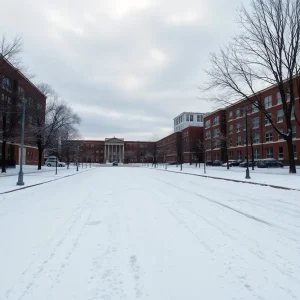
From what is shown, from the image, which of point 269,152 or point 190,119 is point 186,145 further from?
point 190,119

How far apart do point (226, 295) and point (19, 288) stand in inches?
105

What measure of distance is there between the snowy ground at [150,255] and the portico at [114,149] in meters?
141

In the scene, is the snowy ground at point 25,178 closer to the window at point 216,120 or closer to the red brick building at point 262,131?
the red brick building at point 262,131

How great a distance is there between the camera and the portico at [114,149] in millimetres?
149500

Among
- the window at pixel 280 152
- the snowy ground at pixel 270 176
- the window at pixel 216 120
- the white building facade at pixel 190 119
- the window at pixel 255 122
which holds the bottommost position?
the snowy ground at pixel 270 176

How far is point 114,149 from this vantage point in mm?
151125

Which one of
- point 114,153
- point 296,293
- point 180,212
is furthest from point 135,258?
point 114,153

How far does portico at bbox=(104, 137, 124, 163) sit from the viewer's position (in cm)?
14950

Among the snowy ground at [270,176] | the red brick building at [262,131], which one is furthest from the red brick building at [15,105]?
the red brick building at [262,131]

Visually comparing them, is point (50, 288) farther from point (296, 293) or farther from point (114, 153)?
point (114, 153)

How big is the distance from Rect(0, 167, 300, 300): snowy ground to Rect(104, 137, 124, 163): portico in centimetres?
14086

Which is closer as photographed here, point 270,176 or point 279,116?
point 270,176

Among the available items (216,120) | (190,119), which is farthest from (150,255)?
(190,119)

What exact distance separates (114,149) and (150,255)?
147 metres
